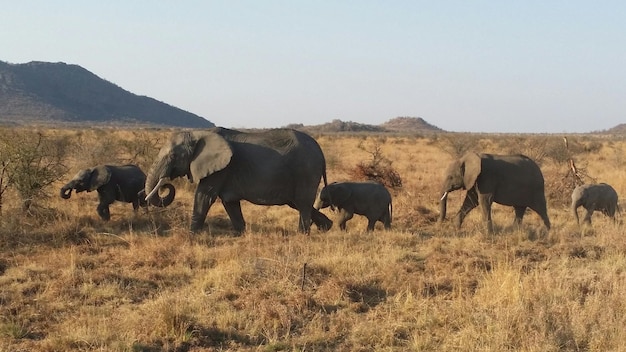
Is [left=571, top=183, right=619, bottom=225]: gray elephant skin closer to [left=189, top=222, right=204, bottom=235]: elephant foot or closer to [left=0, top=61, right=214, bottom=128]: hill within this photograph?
[left=189, top=222, right=204, bottom=235]: elephant foot

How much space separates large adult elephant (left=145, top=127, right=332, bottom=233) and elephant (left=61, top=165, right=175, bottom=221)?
154cm

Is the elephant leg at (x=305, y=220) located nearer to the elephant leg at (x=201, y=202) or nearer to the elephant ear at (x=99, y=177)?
the elephant leg at (x=201, y=202)

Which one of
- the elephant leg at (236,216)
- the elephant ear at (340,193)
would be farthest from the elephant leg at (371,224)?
the elephant leg at (236,216)

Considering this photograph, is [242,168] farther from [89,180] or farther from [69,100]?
[69,100]

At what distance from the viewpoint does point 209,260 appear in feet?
27.7

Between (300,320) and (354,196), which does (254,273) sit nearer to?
(300,320)

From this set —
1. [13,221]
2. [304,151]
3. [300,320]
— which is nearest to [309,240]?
[304,151]

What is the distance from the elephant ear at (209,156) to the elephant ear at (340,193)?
2513 millimetres

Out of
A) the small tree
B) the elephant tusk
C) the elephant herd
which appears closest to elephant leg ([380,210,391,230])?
the elephant herd

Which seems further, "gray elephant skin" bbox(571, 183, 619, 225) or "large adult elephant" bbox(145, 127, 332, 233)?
"gray elephant skin" bbox(571, 183, 619, 225)

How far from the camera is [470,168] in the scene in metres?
11.9

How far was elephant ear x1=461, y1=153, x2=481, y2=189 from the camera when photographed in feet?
38.4

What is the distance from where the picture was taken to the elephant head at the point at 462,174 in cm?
1177

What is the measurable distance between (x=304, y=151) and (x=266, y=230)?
71.6 inches
